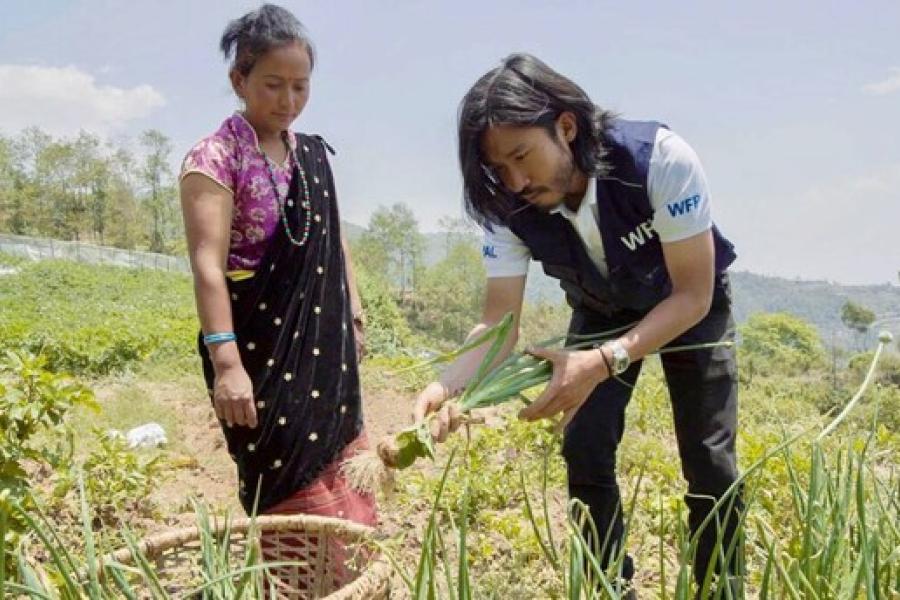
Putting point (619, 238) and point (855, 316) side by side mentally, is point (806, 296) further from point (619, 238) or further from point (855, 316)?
point (619, 238)

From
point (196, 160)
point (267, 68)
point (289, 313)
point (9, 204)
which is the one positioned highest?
point (9, 204)

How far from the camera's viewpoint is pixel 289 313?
193 centimetres

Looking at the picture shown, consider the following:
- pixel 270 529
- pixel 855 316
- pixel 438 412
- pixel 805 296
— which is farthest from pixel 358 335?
pixel 805 296

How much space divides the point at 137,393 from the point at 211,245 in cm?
471

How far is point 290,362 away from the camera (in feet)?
6.33

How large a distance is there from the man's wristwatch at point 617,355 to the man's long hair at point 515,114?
1.12ft

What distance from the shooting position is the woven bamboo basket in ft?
4.67

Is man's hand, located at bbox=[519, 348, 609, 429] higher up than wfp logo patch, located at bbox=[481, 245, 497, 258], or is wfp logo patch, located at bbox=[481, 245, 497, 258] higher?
wfp logo patch, located at bbox=[481, 245, 497, 258]

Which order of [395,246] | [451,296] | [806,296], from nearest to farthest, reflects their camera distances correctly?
[451,296] → [395,246] → [806,296]

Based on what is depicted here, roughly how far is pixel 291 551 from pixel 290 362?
1.54 feet

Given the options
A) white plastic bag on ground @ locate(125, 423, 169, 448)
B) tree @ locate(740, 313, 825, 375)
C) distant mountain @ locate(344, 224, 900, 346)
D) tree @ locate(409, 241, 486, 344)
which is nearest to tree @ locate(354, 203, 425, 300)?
tree @ locate(409, 241, 486, 344)

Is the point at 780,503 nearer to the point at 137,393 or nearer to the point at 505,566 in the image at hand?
the point at 505,566

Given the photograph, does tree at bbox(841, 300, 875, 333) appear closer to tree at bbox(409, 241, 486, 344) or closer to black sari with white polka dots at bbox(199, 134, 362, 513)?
tree at bbox(409, 241, 486, 344)

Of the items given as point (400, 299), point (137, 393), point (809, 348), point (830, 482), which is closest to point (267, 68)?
point (830, 482)
